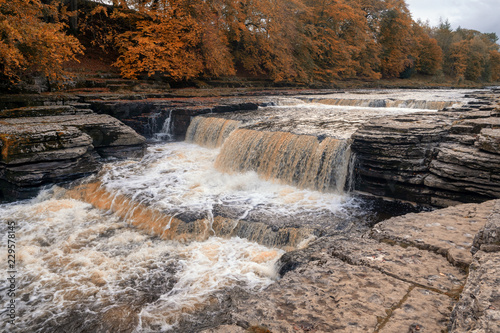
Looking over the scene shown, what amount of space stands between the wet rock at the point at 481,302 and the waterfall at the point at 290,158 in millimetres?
5474

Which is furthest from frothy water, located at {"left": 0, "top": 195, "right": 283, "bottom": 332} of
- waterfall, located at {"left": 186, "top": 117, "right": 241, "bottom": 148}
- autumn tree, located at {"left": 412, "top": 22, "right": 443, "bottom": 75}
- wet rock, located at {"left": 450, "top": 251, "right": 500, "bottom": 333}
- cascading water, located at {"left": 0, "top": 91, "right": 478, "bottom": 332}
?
autumn tree, located at {"left": 412, "top": 22, "right": 443, "bottom": 75}

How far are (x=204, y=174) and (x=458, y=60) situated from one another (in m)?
42.2

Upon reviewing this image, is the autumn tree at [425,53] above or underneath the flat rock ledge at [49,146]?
above

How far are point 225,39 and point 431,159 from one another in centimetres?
1681

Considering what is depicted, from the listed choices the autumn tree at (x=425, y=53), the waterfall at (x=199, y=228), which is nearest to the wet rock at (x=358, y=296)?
the waterfall at (x=199, y=228)

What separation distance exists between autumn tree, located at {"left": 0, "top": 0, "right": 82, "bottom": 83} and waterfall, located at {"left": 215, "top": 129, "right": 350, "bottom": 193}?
7205 mm

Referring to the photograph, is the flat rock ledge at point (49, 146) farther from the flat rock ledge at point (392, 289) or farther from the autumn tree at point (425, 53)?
the autumn tree at point (425, 53)

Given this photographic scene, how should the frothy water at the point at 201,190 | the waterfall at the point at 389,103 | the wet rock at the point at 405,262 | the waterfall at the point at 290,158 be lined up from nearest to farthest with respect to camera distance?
the wet rock at the point at 405,262 < the frothy water at the point at 201,190 < the waterfall at the point at 290,158 < the waterfall at the point at 389,103

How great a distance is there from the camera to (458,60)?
127 feet

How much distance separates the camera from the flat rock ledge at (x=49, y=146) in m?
7.62

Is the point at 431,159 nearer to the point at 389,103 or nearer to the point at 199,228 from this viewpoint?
the point at 199,228

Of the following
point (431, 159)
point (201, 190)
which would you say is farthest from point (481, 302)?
point (201, 190)

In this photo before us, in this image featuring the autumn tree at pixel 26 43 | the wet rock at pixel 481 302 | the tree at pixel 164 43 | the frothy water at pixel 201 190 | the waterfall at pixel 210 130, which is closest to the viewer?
the wet rock at pixel 481 302

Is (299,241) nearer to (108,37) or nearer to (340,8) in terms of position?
(108,37)
